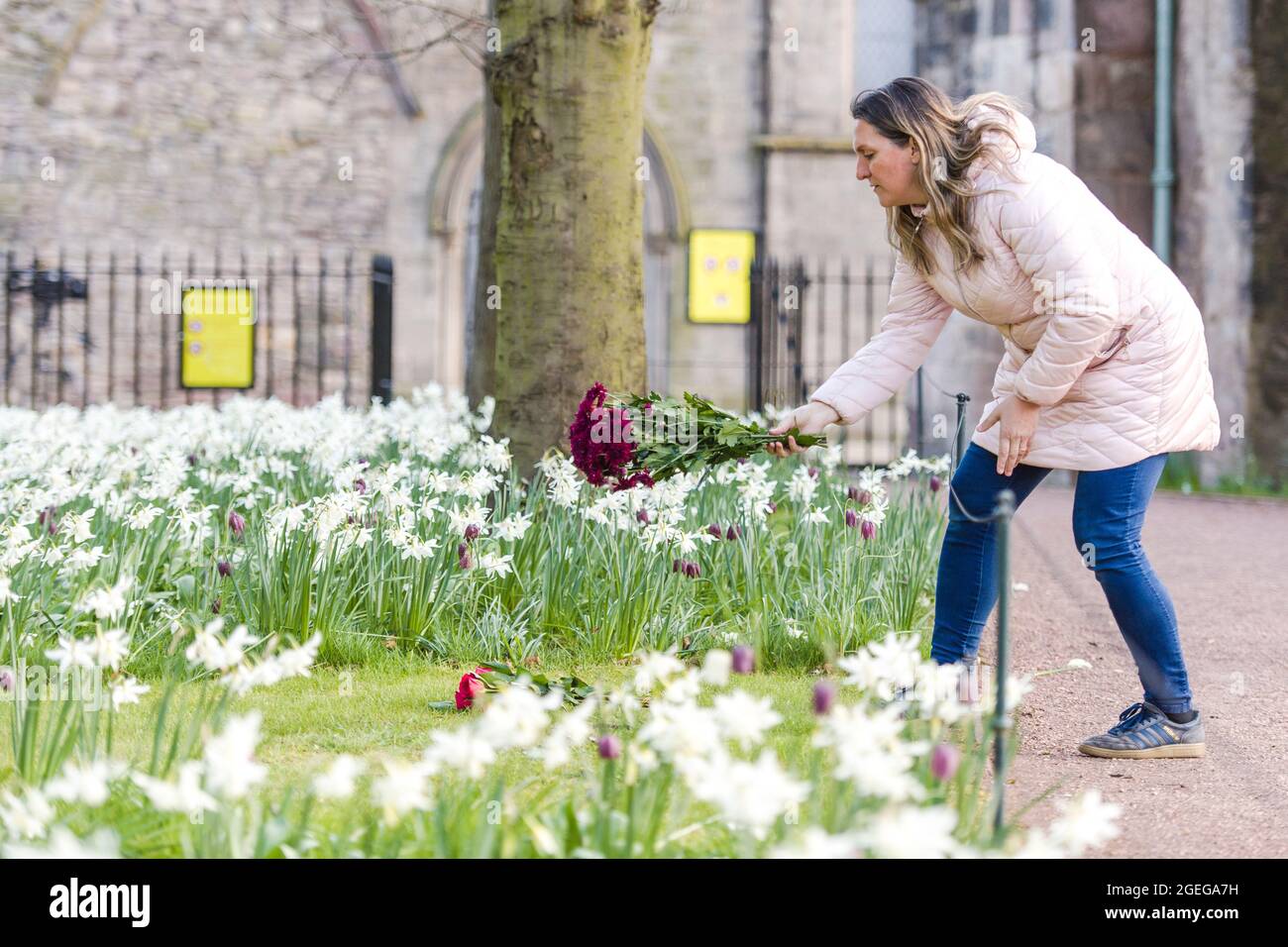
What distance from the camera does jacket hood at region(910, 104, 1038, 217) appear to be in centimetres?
334

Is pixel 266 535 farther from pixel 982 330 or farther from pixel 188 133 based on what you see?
pixel 188 133

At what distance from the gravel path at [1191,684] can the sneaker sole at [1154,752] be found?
0.7 inches

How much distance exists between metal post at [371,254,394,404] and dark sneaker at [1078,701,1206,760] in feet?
23.1

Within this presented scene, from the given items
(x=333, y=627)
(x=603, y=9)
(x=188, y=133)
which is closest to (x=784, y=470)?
(x=603, y=9)

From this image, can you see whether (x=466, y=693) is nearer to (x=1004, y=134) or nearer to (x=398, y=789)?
(x=398, y=789)

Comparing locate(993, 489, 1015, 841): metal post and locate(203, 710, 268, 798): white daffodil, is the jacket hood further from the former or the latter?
locate(203, 710, 268, 798): white daffodil

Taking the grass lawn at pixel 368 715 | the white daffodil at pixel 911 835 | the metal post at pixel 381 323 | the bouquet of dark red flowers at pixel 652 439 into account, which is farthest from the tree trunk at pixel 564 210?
the metal post at pixel 381 323

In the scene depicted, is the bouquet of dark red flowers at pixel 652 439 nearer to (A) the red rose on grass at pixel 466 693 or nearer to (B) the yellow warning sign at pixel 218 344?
(A) the red rose on grass at pixel 466 693

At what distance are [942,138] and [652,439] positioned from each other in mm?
1184

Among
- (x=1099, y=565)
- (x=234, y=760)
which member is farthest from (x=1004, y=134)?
(x=234, y=760)

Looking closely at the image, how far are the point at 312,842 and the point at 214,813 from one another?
0.18 meters

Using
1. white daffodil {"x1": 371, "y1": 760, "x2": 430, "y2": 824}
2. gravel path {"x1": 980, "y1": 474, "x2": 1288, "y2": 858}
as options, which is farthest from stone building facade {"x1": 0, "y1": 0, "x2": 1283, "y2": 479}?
white daffodil {"x1": 371, "y1": 760, "x2": 430, "y2": 824}

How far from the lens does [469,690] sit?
3.60 meters
